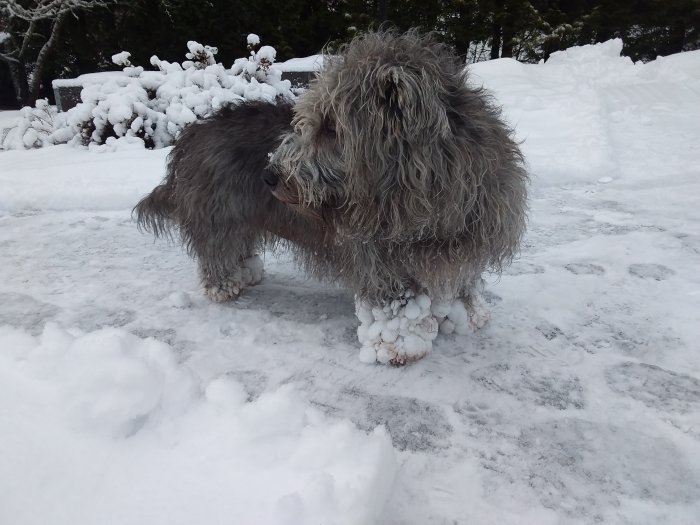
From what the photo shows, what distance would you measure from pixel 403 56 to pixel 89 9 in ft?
44.2

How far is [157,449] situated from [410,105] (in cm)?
144

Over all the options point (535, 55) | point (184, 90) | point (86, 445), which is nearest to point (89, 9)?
point (184, 90)

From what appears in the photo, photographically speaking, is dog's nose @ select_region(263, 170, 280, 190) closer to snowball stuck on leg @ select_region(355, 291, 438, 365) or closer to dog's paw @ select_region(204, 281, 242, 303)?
snowball stuck on leg @ select_region(355, 291, 438, 365)

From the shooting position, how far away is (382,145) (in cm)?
196

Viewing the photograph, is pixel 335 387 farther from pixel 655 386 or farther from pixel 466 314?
pixel 655 386

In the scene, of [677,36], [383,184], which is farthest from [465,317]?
[677,36]

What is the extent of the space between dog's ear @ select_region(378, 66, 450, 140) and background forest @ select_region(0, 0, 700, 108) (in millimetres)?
10565

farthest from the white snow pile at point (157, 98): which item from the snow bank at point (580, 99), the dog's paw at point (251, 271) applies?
the dog's paw at point (251, 271)

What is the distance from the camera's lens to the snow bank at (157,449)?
4.30 feet

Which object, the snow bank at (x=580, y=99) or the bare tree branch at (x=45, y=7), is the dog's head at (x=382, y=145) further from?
the bare tree branch at (x=45, y=7)

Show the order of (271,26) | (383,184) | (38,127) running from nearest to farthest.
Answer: (383,184), (38,127), (271,26)

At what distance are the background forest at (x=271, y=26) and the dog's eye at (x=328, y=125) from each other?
10.5 meters

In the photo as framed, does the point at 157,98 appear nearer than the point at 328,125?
No

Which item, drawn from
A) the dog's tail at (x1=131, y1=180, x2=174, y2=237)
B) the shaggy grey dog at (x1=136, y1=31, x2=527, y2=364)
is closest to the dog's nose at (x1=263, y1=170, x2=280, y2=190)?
the shaggy grey dog at (x1=136, y1=31, x2=527, y2=364)
